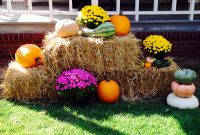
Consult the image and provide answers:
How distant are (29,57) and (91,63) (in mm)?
820

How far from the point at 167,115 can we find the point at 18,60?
209cm

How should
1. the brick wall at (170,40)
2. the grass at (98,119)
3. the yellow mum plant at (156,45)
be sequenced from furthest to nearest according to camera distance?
the brick wall at (170,40), the yellow mum plant at (156,45), the grass at (98,119)

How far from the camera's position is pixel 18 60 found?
199 inches

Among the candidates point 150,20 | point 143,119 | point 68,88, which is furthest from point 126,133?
point 150,20

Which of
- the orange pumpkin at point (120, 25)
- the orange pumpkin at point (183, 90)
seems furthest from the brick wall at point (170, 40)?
the orange pumpkin at point (183, 90)

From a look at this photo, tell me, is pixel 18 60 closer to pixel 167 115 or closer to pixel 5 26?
pixel 5 26

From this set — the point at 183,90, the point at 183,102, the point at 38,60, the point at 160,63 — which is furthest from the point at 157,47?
the point at 38,60

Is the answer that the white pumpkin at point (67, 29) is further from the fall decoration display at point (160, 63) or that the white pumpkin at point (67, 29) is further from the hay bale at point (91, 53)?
the fall decoration display at point (160, 63)

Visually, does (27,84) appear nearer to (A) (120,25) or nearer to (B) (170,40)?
(A) (120,25)

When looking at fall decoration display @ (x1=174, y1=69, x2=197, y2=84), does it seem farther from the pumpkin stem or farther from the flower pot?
the pumpkin stem

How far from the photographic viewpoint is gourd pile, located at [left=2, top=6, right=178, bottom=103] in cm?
487

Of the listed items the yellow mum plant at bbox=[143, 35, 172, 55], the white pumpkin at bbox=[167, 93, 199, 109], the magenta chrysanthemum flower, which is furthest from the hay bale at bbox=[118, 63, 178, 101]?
the magenta chrysanthemum flower

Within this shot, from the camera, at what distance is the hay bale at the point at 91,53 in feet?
15.9

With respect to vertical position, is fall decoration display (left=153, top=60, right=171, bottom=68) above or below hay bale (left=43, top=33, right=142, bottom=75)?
below
